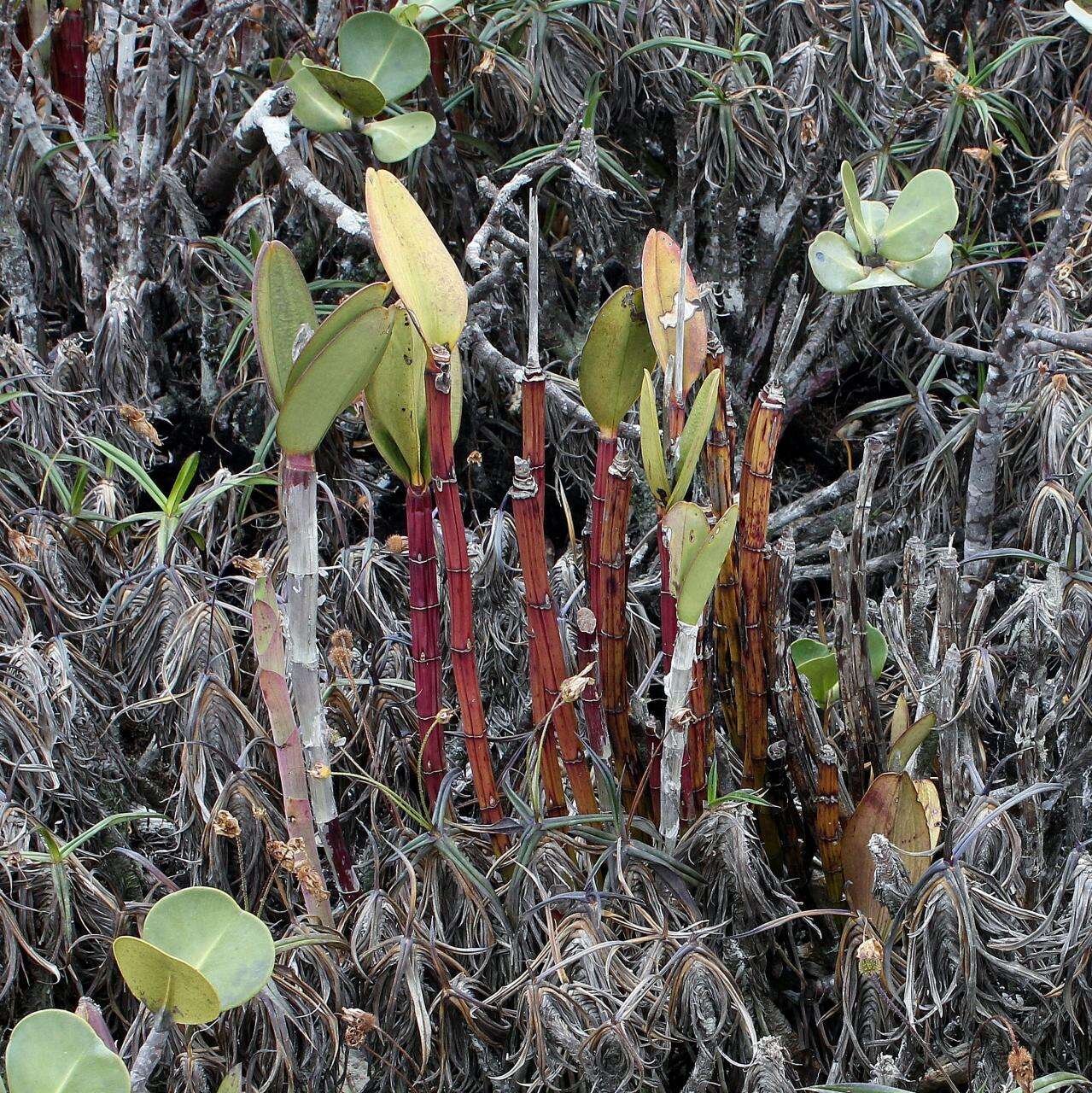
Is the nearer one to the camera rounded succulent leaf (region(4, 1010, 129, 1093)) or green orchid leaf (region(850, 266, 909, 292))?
rounded succulent leaf (region(4, 1010, 129, 1093))

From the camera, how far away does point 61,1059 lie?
0.62 metres

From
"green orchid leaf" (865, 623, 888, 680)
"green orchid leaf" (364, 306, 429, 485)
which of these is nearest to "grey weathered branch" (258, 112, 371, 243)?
"green orchid leaf" (364, 306, 429, 485)

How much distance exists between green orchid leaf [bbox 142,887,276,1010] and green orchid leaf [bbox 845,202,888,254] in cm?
74

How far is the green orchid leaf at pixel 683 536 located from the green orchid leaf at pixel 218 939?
35cm

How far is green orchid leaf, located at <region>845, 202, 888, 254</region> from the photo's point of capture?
3.24ft

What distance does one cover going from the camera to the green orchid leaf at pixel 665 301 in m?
0.84

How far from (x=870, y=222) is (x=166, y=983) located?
828 millimetres

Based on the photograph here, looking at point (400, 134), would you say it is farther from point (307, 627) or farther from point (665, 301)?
point (307, 627)

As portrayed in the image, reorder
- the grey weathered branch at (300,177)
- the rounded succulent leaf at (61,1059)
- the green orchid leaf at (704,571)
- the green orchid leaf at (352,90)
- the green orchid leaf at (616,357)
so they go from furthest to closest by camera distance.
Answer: the grey weathered branch at (300,177) → the green orchid leaf at (352,90) → the green orchid leaf at (616,357) → the green orchid leaf at (704,571) → the rounded succulent leaf at (61,1059)

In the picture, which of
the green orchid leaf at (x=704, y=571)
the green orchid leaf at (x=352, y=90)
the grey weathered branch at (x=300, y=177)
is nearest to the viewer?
the green orchid leaf at (x=704, y=571)

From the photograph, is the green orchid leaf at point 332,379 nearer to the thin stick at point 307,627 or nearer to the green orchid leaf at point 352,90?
the thin stick at point 307,627

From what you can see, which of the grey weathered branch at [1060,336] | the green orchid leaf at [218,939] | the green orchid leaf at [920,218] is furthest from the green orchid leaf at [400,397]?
the grey weathered branch at [1060,336]

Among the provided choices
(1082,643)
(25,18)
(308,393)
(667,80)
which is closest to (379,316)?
(308,393)

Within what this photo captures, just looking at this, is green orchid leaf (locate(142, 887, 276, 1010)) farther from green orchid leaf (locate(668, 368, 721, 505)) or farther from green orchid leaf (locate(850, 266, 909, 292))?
green orchid leaf (locate(850, 266, 909, 292))
